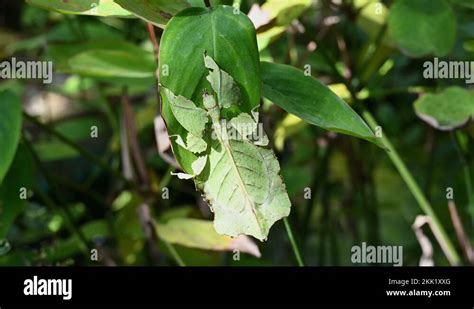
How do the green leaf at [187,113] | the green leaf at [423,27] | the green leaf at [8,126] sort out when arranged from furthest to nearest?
the green leaf at [423,27] → the green leaf at [8,126] → the green leaf at [187,113]

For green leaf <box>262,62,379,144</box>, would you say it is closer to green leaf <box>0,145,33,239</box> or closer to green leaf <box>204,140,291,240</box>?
green leaf <box>204,140,291,240</box>

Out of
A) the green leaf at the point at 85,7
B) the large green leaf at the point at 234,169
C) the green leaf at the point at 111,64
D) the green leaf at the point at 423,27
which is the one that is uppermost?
the green leaf at the point at 423,27

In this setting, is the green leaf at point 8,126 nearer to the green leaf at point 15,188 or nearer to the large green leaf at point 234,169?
the green leaf at point 15,188

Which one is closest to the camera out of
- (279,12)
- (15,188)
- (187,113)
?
(187,113)

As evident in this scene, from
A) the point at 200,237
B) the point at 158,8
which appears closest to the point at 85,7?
Answer: the point at 158,8

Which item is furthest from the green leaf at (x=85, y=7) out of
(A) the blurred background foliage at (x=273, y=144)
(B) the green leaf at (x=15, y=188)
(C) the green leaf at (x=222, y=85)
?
(B) the green leaf at (x=15, y=188)

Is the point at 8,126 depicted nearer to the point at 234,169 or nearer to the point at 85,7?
the point at 85,7
